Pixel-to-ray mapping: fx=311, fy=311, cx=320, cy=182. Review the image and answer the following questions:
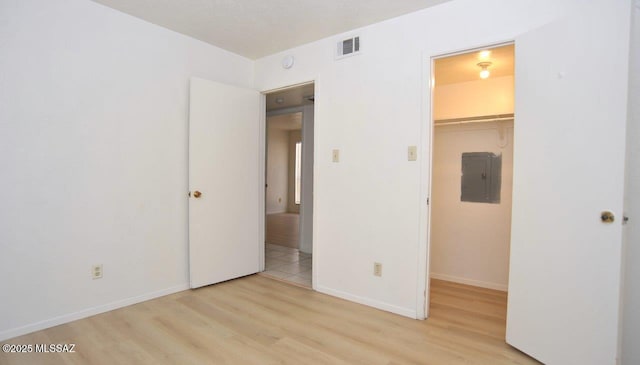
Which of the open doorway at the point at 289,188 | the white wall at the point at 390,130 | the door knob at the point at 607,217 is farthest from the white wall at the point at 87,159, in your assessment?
the door knob at the point at 607,217

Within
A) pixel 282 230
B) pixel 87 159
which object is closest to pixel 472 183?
pixel 87 159

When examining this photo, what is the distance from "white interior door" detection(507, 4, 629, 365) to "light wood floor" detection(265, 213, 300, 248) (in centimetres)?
351

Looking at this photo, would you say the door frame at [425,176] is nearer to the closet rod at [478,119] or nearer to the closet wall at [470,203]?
the closet rod at [478,119]

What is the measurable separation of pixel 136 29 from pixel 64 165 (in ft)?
4.14

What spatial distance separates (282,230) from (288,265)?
244cm

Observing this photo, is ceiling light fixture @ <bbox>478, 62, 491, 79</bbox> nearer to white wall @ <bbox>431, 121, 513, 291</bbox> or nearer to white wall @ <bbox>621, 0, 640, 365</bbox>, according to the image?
white wall @ <bbox>431, 121, 513, 291</bbox>

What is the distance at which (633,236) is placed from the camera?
5.49ft

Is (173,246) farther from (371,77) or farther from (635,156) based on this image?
(635,156)

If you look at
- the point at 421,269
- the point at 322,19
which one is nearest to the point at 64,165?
the point at 322,19

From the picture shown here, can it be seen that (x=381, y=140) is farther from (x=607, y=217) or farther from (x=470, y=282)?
(x=470, y=282)

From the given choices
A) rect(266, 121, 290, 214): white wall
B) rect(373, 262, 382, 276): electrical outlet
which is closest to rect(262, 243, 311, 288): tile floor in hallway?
rect(373, 262, 382, 276): electrical outlet

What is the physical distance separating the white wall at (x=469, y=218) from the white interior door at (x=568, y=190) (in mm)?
1322

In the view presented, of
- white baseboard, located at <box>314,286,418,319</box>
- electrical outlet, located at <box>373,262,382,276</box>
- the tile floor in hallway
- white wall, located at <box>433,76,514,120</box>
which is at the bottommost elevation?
the tile floor in hallway

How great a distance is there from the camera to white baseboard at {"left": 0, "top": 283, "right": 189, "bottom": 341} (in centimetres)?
208
